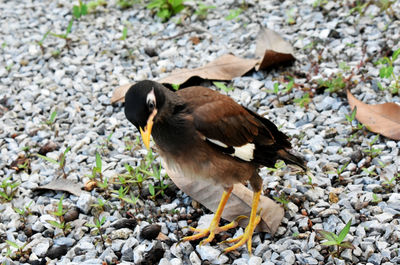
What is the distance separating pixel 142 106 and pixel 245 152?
0.78 m

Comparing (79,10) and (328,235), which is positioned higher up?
(79,10)

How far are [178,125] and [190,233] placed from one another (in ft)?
2.64

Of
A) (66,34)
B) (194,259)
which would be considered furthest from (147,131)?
(66,34)

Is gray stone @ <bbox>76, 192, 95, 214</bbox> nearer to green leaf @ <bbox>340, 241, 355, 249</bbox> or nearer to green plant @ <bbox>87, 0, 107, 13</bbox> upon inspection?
green leaf @ <bbox>340, 241, 355, 249</bbox>

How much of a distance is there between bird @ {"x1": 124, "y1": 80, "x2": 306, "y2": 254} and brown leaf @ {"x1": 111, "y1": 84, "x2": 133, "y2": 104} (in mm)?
1479

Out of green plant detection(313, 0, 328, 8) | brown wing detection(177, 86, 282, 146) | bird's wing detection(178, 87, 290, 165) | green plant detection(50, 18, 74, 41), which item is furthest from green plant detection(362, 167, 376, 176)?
green plant detection(50, 18, 74, 41)

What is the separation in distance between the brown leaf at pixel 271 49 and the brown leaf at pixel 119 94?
122cm

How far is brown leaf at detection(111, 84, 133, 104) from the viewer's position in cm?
505

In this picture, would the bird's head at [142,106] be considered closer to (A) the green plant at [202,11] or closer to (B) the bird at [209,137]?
(B) the bird at [209,137]

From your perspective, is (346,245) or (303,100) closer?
(346,245)

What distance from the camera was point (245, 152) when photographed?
3562 millimetres

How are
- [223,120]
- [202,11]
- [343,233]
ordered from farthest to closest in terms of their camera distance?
[202,11], [223,120], [343,233]

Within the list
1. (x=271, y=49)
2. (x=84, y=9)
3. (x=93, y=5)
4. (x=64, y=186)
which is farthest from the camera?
(x=93, y=5)

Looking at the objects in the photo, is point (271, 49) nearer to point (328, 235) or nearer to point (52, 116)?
point (52, 116)
